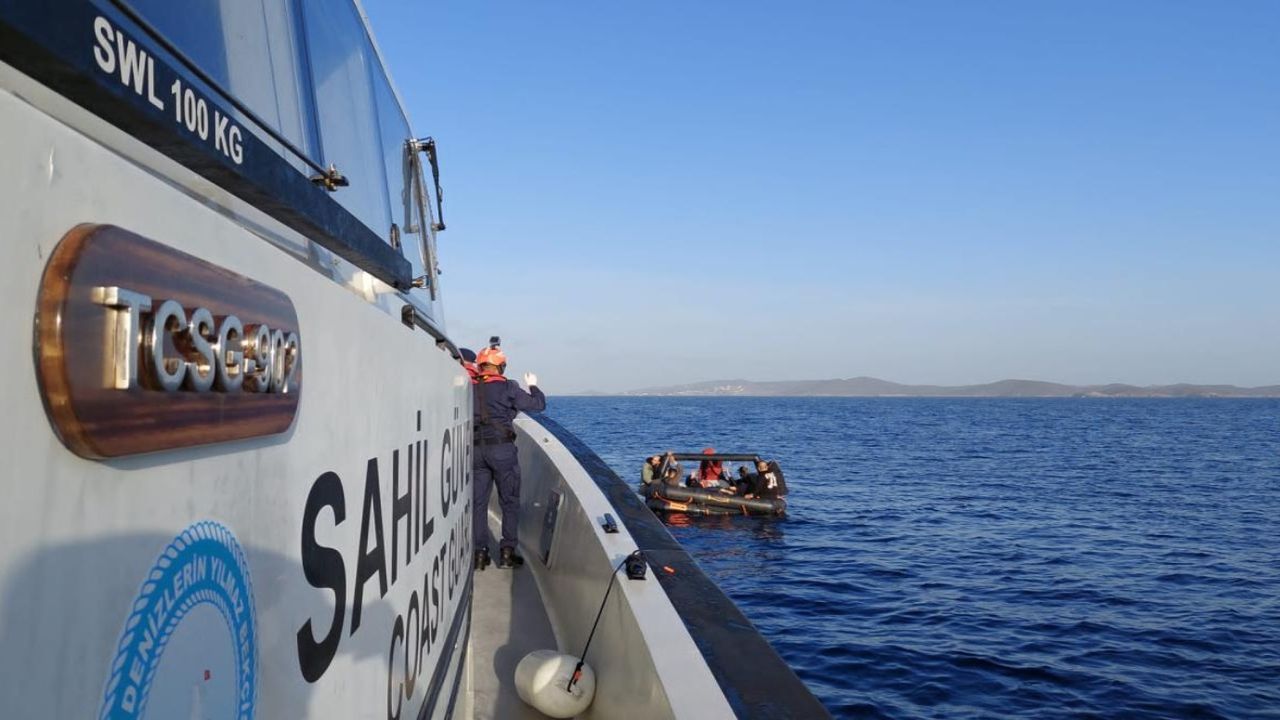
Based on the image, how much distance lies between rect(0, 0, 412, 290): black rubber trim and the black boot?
5.00m

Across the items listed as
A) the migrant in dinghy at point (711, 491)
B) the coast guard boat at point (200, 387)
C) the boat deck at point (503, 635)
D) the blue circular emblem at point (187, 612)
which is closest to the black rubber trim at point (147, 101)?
the coast guard boat at point (200, 387)

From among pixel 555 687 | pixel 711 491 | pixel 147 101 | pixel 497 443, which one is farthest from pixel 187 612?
pixel 711 491

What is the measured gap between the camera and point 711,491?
2403 centimetres

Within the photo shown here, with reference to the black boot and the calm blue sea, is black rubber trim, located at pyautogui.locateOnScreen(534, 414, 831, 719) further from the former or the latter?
the calm blue sea

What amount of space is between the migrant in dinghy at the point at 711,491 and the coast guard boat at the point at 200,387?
21195 mm

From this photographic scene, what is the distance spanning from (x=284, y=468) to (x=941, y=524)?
2493cm

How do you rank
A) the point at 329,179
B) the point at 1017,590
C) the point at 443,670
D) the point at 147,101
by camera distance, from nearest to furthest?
the point at 147,101 → the point at 329,179 → the point at 443,670 → the point at 1017,590

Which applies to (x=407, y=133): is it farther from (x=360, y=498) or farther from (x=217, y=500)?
(x=217, y=500)

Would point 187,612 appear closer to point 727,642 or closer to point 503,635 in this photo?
point 727,642

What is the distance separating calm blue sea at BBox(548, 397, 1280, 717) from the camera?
1060 cm

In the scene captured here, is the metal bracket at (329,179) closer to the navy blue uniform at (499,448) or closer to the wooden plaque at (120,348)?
the wooden plaque at (120,348)

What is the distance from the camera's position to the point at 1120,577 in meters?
17.1

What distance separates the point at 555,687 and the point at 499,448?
272cm

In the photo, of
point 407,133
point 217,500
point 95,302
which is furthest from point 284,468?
point 407,133
